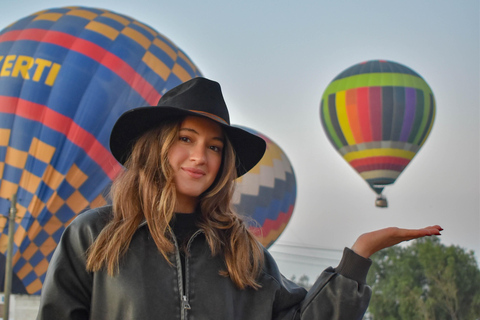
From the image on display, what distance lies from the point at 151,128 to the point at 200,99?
229 millimetres

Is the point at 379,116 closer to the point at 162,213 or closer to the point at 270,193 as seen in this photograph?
the point at 270,193

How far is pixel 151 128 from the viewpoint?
252 cm

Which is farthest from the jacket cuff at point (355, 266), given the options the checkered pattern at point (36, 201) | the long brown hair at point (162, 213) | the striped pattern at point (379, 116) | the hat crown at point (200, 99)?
the striped pattern at point (379, 116)

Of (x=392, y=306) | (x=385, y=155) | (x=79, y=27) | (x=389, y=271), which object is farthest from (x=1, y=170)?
(x=389, y=271)

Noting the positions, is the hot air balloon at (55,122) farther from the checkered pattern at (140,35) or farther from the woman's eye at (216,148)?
the woman's eye at (216,148)

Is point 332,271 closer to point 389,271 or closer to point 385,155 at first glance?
point 385,155

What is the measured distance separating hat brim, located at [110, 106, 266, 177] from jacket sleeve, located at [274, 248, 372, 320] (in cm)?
62

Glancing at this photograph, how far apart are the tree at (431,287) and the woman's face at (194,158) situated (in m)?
37.5

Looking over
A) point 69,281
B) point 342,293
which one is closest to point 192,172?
point 69,281

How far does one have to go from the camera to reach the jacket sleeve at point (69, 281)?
2125 mm

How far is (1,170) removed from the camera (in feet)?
38.4

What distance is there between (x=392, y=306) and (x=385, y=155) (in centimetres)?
2416

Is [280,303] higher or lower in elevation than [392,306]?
higher

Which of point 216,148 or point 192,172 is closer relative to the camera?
point 192,172
